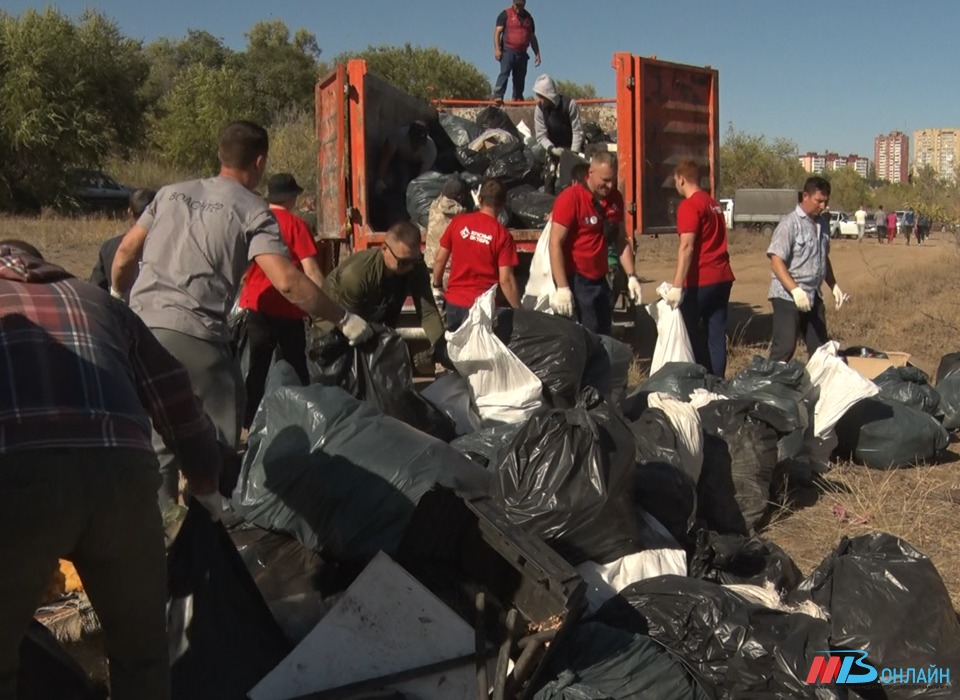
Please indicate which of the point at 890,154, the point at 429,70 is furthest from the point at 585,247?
the point at 890,154

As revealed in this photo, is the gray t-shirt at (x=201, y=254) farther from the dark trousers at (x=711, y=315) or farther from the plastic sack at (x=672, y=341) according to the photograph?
the dark trousers at (x=711, y=315)

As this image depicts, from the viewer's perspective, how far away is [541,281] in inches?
249

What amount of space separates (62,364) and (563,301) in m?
4.19

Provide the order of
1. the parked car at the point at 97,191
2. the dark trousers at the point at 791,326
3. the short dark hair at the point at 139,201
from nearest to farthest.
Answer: the short dark hair at the point at 139,201
the dark trousers at the point at 791,326
the parked car at the point at 97,191

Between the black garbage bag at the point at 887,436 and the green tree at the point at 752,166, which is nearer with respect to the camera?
the black garbage bag at the point at 887,436

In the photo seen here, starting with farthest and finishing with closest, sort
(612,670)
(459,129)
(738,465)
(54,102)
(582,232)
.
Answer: (54,102) → (459,129) → (582,232) → (738,465) → (612,670)

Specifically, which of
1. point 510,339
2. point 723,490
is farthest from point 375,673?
point 510,339

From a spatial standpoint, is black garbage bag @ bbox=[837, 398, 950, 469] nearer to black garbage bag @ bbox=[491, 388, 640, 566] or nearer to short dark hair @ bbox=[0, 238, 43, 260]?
black garbage bag @ bbox=[491, 388, 640, 566]

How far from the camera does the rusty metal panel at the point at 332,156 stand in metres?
6.98

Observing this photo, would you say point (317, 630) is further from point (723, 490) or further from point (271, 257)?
point (723, 490)

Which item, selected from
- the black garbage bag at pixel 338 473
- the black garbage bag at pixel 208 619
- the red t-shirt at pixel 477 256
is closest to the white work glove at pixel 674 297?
the red t-shirt at pixel 477 256

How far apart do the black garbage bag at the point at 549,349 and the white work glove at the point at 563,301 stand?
95cm

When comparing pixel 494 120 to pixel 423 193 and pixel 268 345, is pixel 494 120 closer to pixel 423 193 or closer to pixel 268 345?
pixel 423 193

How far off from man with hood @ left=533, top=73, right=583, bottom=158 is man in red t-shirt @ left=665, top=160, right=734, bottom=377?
237cm
